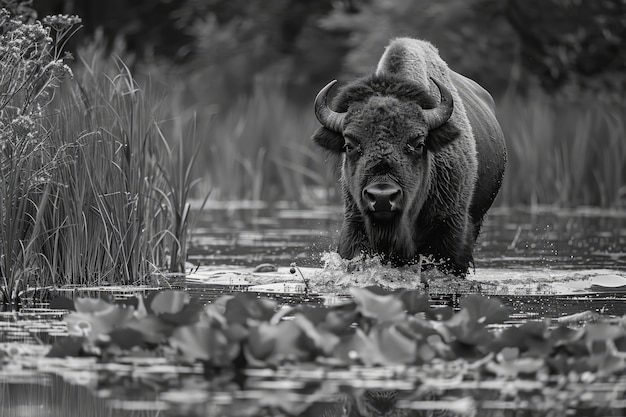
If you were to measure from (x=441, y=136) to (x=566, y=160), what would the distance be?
339 inches

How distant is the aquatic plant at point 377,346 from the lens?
6.17m

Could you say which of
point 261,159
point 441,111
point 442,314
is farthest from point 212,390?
point 261,159

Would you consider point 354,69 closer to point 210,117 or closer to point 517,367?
point 210,117

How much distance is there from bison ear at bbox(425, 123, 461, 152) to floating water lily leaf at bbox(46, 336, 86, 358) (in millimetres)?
4078

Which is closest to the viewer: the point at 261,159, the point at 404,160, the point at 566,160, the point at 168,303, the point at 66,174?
the point at 168,303

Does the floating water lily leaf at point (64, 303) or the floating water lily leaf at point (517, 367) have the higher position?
the floating water lily leaf at point (517, 367)

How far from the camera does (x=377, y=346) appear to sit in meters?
6.38

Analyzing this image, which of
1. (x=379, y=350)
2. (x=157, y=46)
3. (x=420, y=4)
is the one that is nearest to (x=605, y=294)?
(x=379, y=350)

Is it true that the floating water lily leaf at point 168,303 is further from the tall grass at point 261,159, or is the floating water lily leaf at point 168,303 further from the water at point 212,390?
the tall grass at point 261,159

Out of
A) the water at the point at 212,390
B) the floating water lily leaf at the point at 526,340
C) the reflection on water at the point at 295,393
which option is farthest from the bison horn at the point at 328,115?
the reflection on water at the point at 295,393

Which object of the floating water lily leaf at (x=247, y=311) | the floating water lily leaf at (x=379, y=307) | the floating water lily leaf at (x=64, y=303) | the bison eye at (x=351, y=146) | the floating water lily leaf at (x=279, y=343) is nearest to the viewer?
the floating water lily leaf at (x=279, y=343)

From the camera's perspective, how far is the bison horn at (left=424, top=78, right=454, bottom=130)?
978 centimetres

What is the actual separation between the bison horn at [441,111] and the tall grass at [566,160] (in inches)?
317

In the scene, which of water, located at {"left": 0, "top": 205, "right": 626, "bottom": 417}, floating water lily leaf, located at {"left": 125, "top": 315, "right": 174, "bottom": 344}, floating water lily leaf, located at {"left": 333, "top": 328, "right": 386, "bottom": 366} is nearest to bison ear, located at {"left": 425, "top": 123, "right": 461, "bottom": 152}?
water, located at {"left": 0, "top": 205, "right": 626, "bottom": 417}
